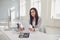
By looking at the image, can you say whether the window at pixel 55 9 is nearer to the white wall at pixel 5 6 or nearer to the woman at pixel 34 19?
the woman at pixel 34 19

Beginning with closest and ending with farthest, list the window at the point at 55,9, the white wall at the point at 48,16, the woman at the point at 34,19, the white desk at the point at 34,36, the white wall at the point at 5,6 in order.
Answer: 1. the white desk at the point at 34,36
2. the woman at the point at 34,19
3. the white wall at the point at 5,6
4. the white wall at the point at 48,16
5. the window at the point at 55,9

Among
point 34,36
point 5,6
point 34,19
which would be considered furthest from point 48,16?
point 5,6

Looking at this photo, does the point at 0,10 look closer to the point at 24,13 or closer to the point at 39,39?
the point at 24,13

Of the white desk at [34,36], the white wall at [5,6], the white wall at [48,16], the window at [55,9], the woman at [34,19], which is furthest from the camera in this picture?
the window at [55,9]

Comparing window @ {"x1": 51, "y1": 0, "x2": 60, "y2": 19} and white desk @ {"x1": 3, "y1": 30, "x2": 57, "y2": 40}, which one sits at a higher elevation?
window @ {"x1": 51, "y1": 0, "x2": 60, "y2": 19}

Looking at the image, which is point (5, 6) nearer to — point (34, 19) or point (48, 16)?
point (34, 19)

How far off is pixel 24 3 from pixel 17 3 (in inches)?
6.2

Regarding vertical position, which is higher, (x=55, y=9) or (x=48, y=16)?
(x=55, y=9)

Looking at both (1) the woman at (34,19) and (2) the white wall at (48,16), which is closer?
(1) the woman at (34,19)

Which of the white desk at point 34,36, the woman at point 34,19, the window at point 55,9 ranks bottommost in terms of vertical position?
the white desk at point 34,36

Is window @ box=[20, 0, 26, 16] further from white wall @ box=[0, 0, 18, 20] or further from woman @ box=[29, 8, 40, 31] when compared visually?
woman @ box=[29, 8, 40, 31]

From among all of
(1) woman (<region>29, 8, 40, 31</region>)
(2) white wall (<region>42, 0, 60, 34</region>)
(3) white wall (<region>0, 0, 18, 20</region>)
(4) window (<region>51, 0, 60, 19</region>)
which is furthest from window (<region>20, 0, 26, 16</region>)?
(4) window (<region>51, 0, 60, 19</region>)

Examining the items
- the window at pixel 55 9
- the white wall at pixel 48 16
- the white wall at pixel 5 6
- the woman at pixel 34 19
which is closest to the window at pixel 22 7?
the white wall at pixel 5 6

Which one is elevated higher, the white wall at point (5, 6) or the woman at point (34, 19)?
the white wall at point (5, 6)
